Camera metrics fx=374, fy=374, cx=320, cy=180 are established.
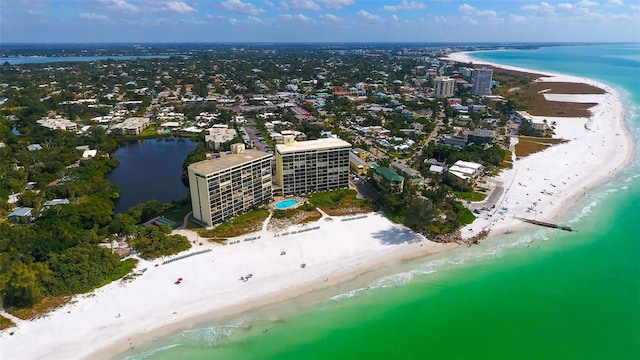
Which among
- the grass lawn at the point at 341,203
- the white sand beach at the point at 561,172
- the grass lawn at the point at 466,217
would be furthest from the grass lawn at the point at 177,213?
the grass lawn at the point at 466,217

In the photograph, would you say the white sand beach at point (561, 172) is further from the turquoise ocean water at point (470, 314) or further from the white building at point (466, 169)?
the turquoise ocean water at point (470, 314)

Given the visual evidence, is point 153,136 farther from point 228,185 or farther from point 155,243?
point 155,243

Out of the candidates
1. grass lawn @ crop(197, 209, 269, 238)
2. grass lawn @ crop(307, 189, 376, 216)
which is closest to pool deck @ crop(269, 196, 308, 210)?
grass lawn @ crop(307, 189, 376, 216)

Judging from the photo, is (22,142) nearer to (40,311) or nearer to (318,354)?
(40,311)

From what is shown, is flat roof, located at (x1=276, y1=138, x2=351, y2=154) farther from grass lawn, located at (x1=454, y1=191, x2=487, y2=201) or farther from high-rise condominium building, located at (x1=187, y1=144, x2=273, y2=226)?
grass lawn, located at (x1=454, y1=191, x2=487, y2=201)

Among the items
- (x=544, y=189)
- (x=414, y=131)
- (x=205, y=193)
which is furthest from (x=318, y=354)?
(x=414, y=131)

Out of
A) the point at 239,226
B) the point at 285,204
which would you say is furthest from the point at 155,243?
the point at 285,204
